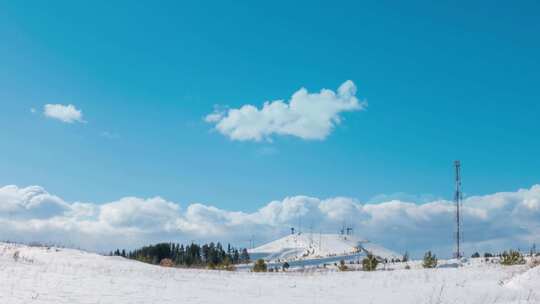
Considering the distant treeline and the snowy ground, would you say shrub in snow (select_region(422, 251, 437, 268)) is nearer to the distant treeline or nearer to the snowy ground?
the snowy ground

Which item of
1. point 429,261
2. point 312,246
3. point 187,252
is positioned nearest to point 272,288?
point 429,261

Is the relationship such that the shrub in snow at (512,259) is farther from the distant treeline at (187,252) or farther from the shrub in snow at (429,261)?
the distant treeline at (187,252)

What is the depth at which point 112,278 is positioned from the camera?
66.3ft

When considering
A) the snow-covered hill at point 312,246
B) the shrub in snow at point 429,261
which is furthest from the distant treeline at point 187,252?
the shrub in snow at point 429,261

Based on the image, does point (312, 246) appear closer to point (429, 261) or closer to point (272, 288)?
point (429, 261)

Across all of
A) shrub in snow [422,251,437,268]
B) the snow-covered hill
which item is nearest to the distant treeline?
the snow-covered hill

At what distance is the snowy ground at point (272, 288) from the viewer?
15.7m

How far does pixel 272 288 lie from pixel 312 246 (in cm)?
14357

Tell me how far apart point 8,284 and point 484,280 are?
21.9 meters

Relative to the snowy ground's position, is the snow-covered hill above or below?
below

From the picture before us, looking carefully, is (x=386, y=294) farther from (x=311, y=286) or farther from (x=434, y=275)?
(x=434, y=275)

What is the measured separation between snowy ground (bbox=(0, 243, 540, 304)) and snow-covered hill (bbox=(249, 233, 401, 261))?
4758 inches

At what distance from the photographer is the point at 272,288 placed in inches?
844

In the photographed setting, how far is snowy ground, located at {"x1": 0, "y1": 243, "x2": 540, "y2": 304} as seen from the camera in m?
15.7
